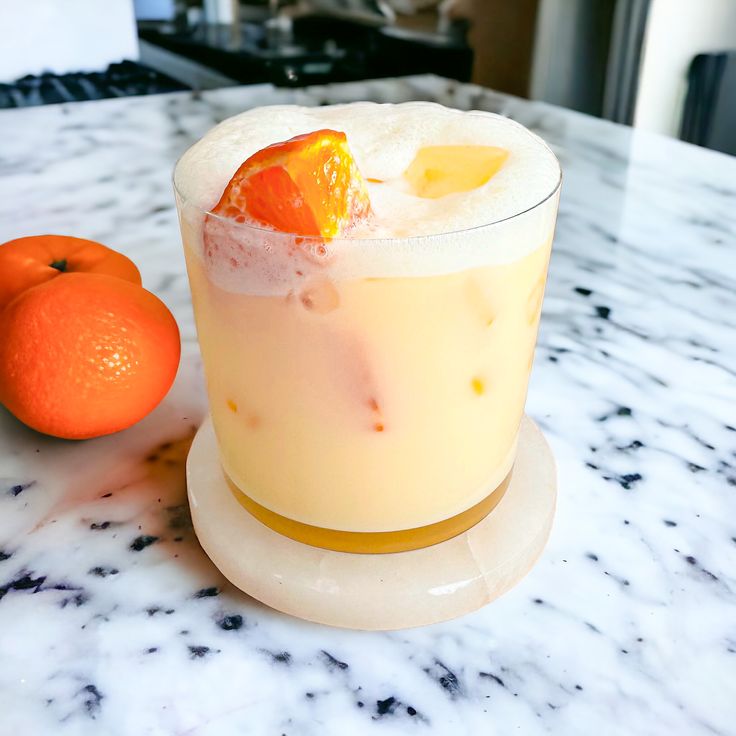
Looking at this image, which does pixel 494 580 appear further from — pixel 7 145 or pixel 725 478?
pixel 7 145

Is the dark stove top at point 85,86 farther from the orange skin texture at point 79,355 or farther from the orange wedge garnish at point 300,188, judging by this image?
the orange wedge garnish at point 300,188

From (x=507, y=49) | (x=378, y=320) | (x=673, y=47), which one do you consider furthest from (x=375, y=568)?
(x=507, y=49)

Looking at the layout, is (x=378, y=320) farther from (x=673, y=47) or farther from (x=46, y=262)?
(x=673, y=47)

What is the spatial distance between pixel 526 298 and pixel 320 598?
6.5 inches

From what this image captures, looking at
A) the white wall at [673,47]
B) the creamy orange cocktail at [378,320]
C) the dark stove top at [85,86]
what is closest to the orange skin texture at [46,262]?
the creamy orange cocktail at [378,320]

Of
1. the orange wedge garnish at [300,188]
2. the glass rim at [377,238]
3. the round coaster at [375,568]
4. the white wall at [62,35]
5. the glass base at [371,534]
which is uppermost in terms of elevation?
the orange wedge garnish at [300,188]

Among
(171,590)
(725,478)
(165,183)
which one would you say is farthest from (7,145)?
(725,478)

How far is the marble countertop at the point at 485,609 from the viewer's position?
0.35 m

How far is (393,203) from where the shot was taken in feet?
1.18

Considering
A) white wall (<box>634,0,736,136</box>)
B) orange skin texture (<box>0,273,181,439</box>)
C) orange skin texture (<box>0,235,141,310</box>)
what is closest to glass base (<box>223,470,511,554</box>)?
orange skin texture (<box>0,273,181,439</box>)

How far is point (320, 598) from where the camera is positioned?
38 cm

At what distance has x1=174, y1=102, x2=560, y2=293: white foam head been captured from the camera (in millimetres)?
315

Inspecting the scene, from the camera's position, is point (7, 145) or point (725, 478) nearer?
point (725, 478)

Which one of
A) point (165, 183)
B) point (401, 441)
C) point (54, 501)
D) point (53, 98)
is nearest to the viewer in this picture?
point (401, 441)
